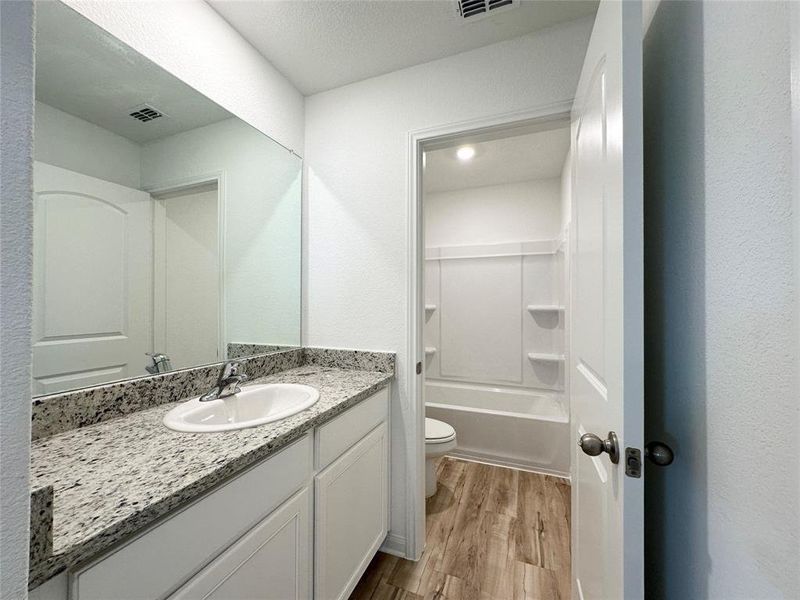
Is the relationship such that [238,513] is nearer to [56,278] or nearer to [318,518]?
[318,518]

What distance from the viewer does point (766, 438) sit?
444 millimetres

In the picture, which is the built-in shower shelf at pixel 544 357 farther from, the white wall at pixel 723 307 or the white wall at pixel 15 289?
the white wall at pixel 15 289

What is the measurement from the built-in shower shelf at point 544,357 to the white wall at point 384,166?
1.74 meters

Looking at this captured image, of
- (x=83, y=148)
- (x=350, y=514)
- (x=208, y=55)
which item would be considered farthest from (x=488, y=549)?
(x=208, y=55)

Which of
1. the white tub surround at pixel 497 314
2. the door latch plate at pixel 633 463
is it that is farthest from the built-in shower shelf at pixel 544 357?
the door latch plate at pixel 633 463

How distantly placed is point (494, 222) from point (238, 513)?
3.00 metres

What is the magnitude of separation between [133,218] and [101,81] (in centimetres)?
43

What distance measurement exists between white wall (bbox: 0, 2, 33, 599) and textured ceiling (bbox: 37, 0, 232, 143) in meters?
0.84

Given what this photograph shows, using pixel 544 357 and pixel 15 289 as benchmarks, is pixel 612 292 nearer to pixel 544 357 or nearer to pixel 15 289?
pixel 15 289

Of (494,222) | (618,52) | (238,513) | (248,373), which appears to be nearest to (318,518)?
(238,513)

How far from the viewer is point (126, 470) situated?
70cm

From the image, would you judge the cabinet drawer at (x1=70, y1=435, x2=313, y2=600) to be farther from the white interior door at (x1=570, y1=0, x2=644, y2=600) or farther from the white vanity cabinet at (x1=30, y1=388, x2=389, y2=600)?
the white interior door at (x1=570, y1=0, x2=644, y2=600)

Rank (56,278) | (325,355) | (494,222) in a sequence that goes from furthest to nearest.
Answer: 1. (494,222)
2. (325,355)
3. (56,278)

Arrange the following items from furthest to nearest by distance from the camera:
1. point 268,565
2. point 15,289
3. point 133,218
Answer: point 133,218, point 268,565, point 15,289
